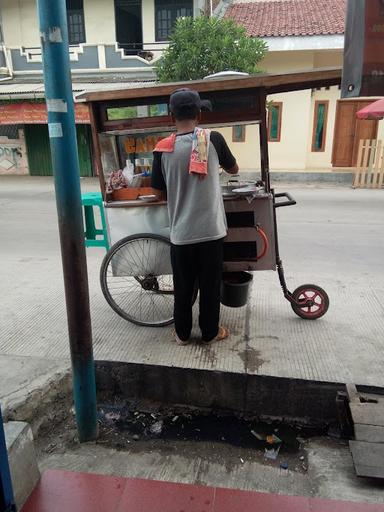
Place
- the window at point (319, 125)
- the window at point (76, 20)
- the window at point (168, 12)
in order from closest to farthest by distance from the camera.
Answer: the window at point (319, 125), the window at point (168, 12), the window at point (76, 20)

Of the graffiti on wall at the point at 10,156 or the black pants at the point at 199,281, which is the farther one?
the graffiti on wall at the point at 10,156

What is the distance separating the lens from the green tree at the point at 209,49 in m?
10.6

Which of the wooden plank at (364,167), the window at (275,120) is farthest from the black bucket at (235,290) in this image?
the window at (275,120)

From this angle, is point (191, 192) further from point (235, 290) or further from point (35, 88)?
point (35, 88)

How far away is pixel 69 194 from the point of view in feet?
6.66

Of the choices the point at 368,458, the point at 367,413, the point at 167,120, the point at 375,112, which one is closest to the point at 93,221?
the point at 167,120

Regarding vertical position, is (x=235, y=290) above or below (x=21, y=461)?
above

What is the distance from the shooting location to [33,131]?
15.7 metres

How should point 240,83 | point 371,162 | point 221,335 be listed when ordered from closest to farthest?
point 240,83, point 221,335, point 371,162

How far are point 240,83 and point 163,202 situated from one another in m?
0.97

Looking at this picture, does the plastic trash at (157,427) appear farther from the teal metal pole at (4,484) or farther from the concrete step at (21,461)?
the teal metal pole at (4,484)

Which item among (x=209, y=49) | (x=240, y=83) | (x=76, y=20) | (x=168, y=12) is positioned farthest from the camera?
(x=76, y=20)

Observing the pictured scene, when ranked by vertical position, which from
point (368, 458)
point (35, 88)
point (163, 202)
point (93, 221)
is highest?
point (35, 88)

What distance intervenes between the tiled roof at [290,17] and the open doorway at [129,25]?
130 inches
